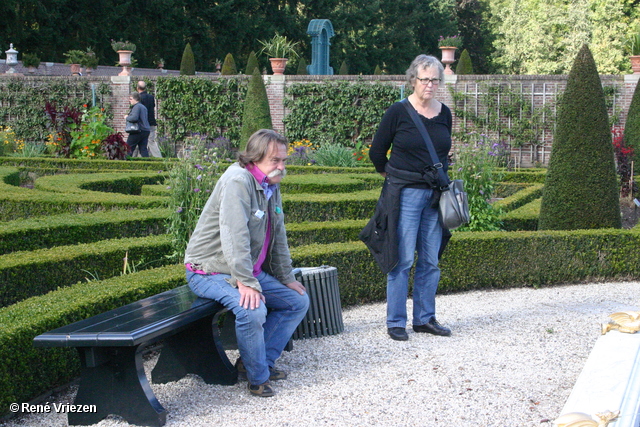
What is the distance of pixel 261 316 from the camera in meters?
3.62

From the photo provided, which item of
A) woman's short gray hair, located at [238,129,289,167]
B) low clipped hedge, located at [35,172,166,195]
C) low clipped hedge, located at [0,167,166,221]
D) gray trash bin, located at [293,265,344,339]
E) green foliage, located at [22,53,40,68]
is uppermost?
green foliage, located at [22,53,40,68]

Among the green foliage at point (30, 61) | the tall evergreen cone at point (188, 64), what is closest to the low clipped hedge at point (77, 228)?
the green foliage at point (30, 61)

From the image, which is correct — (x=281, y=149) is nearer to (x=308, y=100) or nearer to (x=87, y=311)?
(x=87, y=311)

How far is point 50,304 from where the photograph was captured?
3.97 meters

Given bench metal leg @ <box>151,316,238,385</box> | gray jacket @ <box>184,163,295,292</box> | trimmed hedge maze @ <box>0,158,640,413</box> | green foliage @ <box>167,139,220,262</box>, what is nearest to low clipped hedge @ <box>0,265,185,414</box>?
trimmed hedge maze @ <box>0,158,640,413</box>

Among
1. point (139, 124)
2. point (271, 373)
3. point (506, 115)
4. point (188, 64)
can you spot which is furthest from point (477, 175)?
point (188, 64)

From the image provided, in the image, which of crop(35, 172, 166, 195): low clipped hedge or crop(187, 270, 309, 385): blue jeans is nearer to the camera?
crop(187, 270, 309, 385): blue jeans

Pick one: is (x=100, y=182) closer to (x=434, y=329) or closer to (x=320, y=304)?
(x=320, y=304)

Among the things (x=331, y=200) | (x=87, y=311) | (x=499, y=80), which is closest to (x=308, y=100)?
(x=499, y=80)

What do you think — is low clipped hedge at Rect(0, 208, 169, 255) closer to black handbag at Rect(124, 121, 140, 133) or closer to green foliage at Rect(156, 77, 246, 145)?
black handbag at Rect(124, 121, 140, 133)

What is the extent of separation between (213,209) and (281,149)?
18.4 inches

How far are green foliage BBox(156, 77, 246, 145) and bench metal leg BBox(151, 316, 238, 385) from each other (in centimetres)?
1500

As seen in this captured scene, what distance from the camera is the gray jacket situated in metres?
3.57

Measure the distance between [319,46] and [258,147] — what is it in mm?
22728
